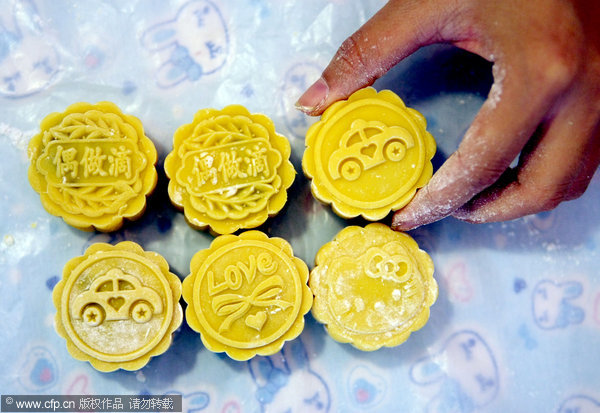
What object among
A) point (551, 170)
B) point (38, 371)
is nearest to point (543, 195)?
point (551, 170)

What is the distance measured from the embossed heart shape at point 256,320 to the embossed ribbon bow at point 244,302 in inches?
0.9

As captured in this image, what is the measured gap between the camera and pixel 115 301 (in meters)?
1.54

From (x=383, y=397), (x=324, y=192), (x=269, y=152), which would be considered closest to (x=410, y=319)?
(x=383, y=397)

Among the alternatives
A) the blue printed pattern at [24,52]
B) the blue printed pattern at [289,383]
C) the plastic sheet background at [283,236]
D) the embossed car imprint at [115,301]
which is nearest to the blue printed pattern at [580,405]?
the plastic sheet background at [283,236]

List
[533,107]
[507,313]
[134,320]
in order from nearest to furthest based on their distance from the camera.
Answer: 1. [533,107]
2. [134,320]
3. [507,313]

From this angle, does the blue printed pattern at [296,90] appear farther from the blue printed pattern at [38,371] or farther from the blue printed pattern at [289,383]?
the blue printed pattern at [38,371]

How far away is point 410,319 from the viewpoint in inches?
64.0

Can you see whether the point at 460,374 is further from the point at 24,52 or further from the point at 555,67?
→ the point at 24,52

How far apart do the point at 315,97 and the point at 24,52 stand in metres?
1.02

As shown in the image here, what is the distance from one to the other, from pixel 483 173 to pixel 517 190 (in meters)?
0.18

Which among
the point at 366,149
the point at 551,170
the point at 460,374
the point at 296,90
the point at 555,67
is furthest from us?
the point at 296,90

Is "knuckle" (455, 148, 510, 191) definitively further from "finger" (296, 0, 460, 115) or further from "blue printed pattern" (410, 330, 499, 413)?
"blue printed pattern" (410, 330, 499, 413)

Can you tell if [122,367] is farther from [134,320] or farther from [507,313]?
[507,313]

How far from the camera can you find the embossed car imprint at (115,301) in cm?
153
